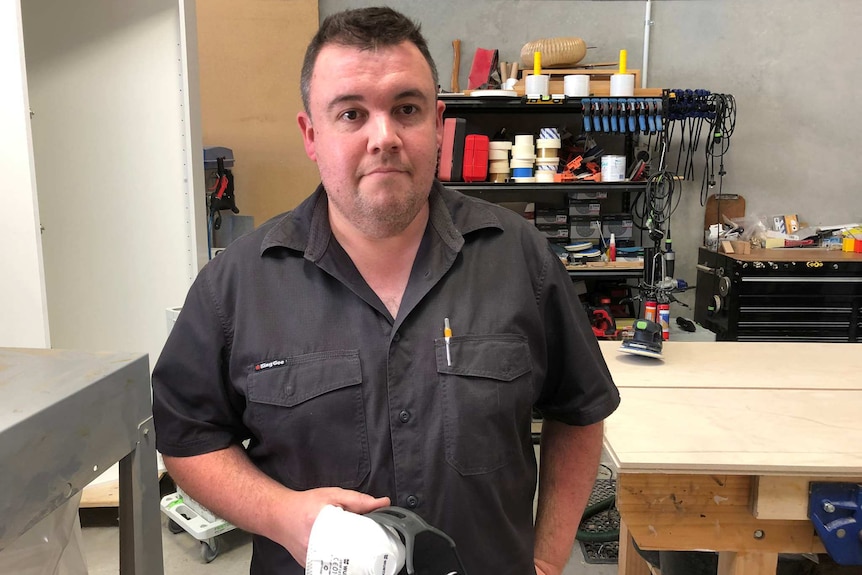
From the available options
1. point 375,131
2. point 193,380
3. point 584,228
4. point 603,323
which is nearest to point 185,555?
point 193,380

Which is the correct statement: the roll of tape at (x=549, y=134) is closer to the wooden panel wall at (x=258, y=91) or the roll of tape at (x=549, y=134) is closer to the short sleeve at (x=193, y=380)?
the wooden panel wall at (x=258, y=91)

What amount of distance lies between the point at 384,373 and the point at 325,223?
29 centimetres

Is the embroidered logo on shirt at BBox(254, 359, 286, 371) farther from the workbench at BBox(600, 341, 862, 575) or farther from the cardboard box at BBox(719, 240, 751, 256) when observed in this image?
the cardboard box at BBox(719, 240, 751, 256)

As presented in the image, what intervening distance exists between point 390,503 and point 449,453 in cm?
12

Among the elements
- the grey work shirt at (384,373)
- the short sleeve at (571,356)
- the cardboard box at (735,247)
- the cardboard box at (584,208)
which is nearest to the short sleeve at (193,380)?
the grey work shirt at (384,373)

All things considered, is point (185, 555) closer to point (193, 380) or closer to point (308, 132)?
point (193, 380)

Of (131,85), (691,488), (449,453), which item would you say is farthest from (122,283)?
(691,488)

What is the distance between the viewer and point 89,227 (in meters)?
2.62

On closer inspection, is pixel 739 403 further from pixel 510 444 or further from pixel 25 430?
pixel 25 430

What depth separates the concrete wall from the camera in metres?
3.89

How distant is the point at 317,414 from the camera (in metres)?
0.99

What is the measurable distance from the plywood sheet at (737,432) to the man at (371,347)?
0.30 m

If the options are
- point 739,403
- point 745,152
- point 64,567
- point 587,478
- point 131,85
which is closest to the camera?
point 64,567

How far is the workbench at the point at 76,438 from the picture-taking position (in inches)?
20.4
